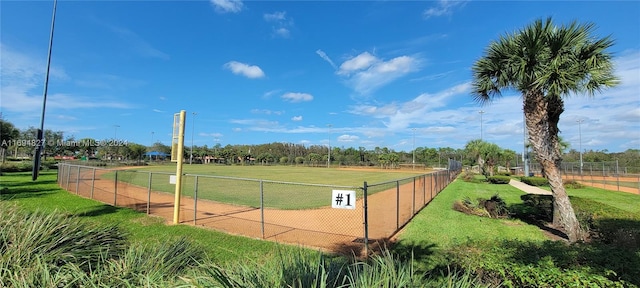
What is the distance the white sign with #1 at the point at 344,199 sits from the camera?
20.5ft

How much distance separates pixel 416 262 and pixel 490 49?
751 centimetres

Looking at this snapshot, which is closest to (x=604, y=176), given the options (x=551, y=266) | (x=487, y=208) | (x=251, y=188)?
(x=487, y=208)

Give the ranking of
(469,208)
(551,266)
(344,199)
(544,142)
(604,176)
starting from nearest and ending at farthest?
(551,266) → (344,199) → (544,142) → (469,208) → (604,176)

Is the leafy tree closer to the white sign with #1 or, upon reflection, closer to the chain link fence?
the white sign with #1

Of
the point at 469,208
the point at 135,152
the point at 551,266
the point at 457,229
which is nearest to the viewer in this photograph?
the point at 551,266

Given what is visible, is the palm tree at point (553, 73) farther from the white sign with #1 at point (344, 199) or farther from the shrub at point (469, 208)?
the white sign with #1 at point (344, 199)

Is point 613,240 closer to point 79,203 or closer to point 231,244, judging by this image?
point 231,244

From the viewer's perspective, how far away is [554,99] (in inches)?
382

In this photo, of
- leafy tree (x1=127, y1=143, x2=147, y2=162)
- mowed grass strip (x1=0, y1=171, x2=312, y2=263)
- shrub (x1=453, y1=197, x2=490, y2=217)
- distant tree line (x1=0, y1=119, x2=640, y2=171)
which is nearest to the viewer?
mowed grass strip (x1=0, y1=171, x2=312, y2=263)

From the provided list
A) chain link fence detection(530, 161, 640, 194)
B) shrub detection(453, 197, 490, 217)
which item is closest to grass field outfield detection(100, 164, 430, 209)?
shrub detection(453, 197, 490, 217)

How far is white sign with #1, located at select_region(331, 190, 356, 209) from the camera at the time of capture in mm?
6250

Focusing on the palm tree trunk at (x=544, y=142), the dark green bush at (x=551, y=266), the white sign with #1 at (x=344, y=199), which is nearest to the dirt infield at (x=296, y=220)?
A: the white sign with #1 at (x=344, y=199)

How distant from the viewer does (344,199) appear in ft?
20.7

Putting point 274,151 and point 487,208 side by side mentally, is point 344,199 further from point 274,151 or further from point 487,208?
point 274,151
